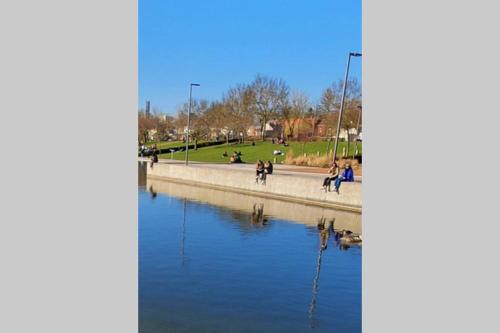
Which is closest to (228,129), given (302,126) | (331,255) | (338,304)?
(302,126)

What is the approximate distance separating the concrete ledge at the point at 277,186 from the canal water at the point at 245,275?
131 cm

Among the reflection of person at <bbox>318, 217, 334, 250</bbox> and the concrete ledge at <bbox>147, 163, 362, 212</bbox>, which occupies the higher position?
the concrete ledge at <bbox>147, 163, 362, 212</bbox>

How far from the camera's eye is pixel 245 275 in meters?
13.0

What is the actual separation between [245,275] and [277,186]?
16.5m

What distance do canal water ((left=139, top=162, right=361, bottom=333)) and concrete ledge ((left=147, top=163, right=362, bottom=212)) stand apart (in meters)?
1.31

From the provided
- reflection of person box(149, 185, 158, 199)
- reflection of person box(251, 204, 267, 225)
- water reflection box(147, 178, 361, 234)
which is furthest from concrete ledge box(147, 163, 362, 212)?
reflection of person box(149, 185, 158, 199)

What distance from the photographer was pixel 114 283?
777 centimetres

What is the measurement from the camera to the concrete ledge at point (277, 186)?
24406 millimetres

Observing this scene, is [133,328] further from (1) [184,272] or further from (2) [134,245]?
(1) [184,272]

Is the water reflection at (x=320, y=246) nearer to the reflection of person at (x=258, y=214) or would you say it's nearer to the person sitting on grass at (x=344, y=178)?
the reflection of person at (x=258, y=214)

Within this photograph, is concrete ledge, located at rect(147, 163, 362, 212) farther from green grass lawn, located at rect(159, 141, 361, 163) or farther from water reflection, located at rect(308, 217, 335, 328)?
green grass lawn, located at rect(159, 141, 361, 163)

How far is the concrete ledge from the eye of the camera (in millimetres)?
24406

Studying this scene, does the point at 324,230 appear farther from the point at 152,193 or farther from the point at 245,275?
the point at 152,193

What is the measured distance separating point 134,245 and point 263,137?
61.9 meters
